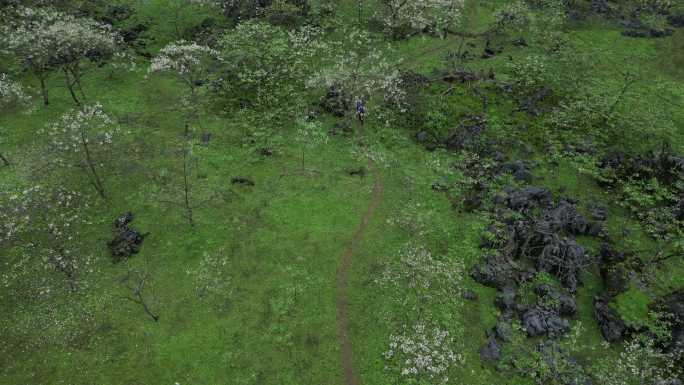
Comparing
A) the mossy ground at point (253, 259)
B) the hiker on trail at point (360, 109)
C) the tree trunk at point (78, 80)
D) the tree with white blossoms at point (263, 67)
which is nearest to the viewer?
the mossy ground at point (253, 259)

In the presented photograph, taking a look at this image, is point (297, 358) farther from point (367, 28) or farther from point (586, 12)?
point (586, 12)

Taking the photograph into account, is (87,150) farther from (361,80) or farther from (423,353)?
(423,353)

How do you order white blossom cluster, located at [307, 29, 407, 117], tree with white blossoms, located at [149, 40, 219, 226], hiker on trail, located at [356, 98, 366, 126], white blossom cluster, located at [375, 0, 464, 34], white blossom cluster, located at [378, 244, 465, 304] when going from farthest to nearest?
white blossom cluster, located at [375, 0, 464, 34] < hiker on trail, located at [356, 98, 366, 126] < white blossom cluster, located at [307, 29, 407, 117] < tree with white blossoms, located at [149, 40, 219, 226] < white blossom cluster, located at [378, 244, 465, 304]

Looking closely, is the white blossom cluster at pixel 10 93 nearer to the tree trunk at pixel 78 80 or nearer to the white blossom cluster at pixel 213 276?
the tree trunk at pixel 78 80

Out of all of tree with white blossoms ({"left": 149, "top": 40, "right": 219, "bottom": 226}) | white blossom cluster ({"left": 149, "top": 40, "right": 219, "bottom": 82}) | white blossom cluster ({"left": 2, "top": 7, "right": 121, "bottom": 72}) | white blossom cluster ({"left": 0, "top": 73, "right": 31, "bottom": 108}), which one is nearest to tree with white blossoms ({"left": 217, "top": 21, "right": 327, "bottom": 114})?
tree with white blossoms ({"left": 149, "top": 40, "right": 219, "bottom": 226})

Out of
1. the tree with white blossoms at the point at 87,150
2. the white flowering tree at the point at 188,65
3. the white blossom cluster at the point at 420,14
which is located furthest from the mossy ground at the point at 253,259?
the white blossom cluster at the point at 420,14

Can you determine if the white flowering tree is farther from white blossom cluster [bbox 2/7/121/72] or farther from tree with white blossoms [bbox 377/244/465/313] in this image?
tree with white blossoms [bbox 377/244/465/313]
